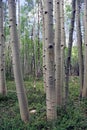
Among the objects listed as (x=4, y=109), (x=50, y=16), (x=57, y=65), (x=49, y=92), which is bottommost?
(x=4, y=109)

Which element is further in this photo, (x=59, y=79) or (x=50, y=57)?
(x=59, y=79)

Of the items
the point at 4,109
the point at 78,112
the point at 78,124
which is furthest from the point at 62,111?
the point at 4,109

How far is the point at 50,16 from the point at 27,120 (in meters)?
2.19

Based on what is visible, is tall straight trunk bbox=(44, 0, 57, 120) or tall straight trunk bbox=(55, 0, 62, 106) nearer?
tall straight trunk bbox=(44, 0, 57, 120)

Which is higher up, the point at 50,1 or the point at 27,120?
the point at 50,1

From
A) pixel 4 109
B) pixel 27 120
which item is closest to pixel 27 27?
pixel 4 109

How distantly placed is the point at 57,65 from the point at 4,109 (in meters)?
1.92

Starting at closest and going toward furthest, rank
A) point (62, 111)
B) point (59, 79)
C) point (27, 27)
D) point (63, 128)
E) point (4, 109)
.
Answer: point (63, 128), point (62, 111), point (59, 79), point (4, 109), point (27, 27)

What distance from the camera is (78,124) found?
5137 mm

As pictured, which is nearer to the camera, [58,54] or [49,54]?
[49,54]

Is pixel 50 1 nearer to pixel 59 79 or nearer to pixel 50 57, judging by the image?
pixel 50 57

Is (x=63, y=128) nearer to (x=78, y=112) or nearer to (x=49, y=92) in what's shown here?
(x=49, y=92)

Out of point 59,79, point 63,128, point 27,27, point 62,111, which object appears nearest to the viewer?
point 63,128

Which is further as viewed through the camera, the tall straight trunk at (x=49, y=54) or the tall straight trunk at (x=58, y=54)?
the tall straight trunk at (x=58, y=54)
